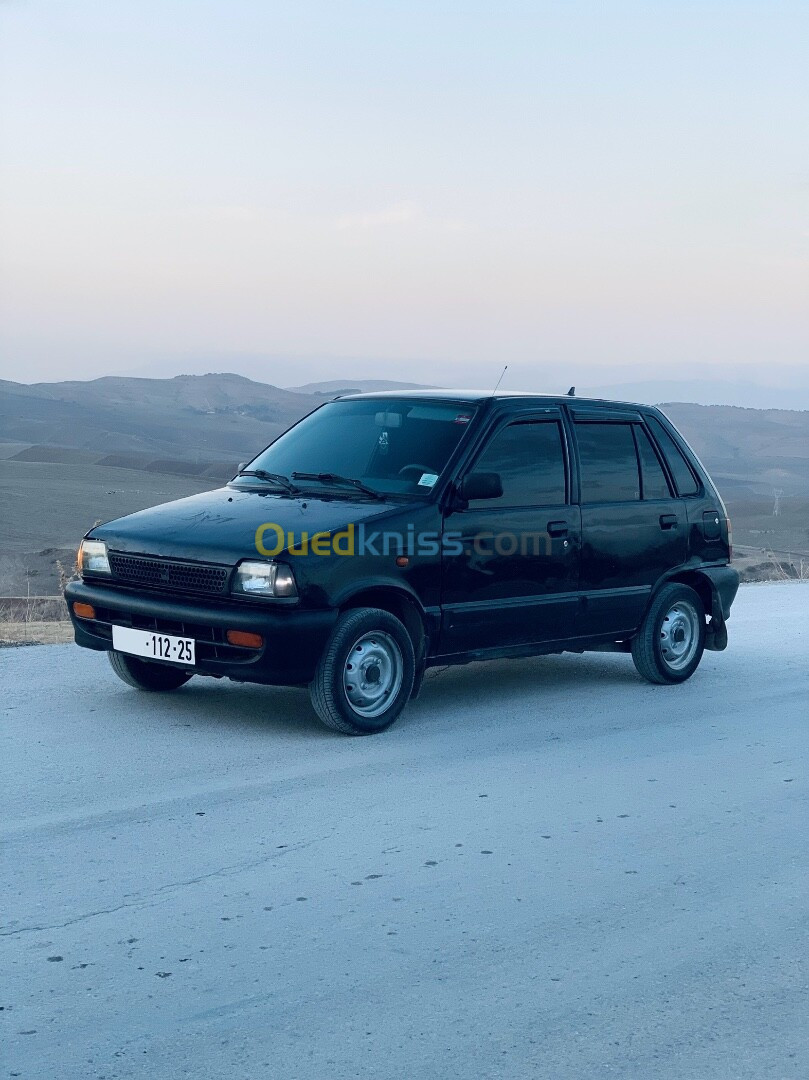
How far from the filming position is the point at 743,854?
18.4ft

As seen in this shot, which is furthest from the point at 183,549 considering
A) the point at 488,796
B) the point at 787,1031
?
the point at 787,1031

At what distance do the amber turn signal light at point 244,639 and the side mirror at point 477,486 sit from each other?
5.09 feet

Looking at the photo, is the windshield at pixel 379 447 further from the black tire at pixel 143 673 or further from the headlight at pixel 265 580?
the black tire at pixel 143 673

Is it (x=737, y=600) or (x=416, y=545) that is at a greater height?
(x=416, y=545)

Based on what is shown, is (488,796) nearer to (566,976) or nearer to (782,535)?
(566,976)

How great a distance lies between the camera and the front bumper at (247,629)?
7.13 metres

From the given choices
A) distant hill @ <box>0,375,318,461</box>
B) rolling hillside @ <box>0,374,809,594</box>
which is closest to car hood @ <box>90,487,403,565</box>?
rolling hillside @ <box>0,374,809,594</box>

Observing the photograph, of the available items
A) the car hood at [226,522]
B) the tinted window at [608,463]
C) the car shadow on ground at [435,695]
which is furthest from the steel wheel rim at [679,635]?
the car hood at [226,522]

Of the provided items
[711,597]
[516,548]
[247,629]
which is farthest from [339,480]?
[711,597]

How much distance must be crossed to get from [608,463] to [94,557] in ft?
11.0

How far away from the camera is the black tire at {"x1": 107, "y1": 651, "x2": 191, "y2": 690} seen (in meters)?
8.29

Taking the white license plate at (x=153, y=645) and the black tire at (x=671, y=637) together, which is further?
the black tire at (x=671, y=637)

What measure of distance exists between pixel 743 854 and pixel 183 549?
11.2 ft

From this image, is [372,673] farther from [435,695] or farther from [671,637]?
[671,637]
